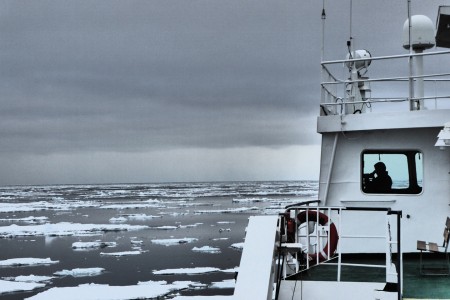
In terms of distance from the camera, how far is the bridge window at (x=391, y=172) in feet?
30.4

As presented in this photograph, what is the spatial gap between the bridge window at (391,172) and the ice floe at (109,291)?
9.41m

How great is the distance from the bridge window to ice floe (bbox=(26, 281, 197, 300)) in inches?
370

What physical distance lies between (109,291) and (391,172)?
10.8 meters

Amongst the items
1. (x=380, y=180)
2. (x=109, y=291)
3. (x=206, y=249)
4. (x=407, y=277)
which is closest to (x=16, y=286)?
(x=109, y=291)

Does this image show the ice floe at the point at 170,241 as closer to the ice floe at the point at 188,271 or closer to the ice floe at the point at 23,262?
the ice floe at the point at 23,262

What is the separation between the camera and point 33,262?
23969mm

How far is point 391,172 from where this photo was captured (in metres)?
9.38

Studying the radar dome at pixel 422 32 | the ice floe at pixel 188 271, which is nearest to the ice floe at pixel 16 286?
the ice floe at pixel 188 271

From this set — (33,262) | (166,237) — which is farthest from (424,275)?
(166,237)

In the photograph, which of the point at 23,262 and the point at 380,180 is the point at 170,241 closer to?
the point at 23,262

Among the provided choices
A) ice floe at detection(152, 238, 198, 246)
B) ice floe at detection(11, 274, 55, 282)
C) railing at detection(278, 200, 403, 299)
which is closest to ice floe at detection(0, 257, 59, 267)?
ice floe at detection(11, 274, 55, 282)

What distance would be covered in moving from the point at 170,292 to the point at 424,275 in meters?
11.1

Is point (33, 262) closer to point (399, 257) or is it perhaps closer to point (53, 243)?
point (53, 243)

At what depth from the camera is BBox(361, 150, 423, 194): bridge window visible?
9273mm
